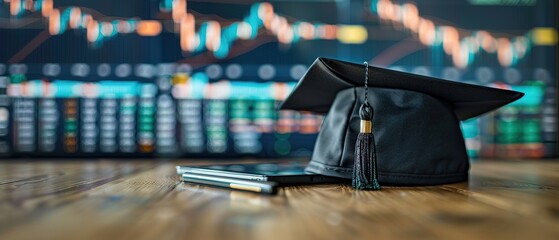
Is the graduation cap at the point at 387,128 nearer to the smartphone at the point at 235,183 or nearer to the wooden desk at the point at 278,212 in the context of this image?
the wooden desk at the point at 278,212

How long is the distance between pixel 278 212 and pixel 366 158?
270mm

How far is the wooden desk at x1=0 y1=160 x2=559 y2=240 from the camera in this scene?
0.50 metres

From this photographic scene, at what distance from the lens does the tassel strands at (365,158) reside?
33.5 inches

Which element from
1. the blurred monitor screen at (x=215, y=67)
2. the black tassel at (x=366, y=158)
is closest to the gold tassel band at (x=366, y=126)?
the black tassel at (x=366, y=158)

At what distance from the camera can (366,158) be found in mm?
851

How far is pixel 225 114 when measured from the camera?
6.64 feet

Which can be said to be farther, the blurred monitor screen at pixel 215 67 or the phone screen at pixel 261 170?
the blurred monitor screen at pixel 215 67

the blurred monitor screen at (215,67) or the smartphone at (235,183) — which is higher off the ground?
the blurred monitor screen at (215,67)

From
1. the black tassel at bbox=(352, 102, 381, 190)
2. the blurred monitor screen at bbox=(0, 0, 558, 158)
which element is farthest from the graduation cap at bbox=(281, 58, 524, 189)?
the blurred monitor screen at bbox=(0, 0, 558, 158)

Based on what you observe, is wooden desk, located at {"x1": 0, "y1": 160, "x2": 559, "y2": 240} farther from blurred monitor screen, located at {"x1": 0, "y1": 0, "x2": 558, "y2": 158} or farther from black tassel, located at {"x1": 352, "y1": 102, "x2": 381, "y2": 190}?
blurred monitor screen, located at {"x1": 0, "y1": 0, "x2": 558, "y2": 158}

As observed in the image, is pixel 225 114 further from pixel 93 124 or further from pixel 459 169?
pixel 459 169

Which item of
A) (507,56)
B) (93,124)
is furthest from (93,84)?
(507,56)

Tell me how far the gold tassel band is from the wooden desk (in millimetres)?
95

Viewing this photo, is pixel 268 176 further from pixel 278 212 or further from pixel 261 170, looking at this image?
pixel 278 212
